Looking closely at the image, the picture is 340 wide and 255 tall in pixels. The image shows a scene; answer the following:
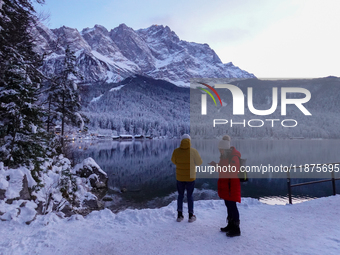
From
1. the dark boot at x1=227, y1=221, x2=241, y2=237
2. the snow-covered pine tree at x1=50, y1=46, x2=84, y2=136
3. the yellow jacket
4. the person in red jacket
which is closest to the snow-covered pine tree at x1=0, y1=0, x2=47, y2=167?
the yellow jacket

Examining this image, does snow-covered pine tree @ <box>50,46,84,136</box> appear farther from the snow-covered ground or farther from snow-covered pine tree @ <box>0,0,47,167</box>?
the snow-covered ground

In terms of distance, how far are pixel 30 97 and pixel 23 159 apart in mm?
2166

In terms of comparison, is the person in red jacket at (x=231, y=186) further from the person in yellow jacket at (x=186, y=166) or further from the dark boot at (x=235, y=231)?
the person in yellow jacket at (x=186, y=166)

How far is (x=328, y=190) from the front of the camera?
16969mm

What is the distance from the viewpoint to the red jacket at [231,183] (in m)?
4.21

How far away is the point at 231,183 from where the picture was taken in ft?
14.0

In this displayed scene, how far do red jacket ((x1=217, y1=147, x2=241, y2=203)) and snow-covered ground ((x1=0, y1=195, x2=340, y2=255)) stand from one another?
809 mm

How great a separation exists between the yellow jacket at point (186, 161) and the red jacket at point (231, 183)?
90cm

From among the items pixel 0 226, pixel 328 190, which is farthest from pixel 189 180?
pixel 328 190

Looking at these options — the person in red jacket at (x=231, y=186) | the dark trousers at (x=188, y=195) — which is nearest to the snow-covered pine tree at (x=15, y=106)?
the dark trousers at (x=188, y=195)

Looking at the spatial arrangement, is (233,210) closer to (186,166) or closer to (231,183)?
(231,183)

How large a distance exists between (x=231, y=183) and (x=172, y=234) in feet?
5.40

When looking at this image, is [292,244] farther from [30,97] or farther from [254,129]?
[254,129]

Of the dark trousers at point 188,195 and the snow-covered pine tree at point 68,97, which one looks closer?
the dark trousers at point 188,195
